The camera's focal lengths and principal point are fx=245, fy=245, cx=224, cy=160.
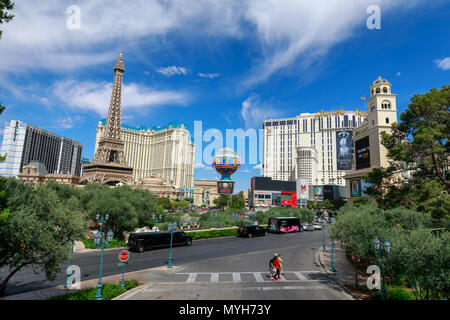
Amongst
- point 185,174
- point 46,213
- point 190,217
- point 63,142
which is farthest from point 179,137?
point 46,213

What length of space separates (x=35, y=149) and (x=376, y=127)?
166206mm

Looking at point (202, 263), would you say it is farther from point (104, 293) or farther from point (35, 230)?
point (35, 230)

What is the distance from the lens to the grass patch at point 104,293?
10.9m

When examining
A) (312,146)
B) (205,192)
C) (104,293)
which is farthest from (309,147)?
(104,293)

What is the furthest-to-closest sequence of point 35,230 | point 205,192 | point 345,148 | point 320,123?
point 320,123
point 205,192
point 345,148
point 35,230

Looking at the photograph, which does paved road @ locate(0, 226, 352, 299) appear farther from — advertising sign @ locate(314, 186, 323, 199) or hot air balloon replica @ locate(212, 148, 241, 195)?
advertising sign @ locate(314, 186, 323, 199)

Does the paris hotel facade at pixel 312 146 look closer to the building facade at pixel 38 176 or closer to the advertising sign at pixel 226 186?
the advertising sign at pixel 226 186

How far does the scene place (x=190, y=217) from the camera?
47.3 metres

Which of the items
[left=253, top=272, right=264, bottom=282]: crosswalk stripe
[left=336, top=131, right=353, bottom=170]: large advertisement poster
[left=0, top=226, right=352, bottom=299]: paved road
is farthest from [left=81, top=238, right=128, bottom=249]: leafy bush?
[left=336, top=131, right=353, bottom=170]: large advertisement poster

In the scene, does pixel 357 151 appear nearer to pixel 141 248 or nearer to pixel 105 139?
pixel 141 248

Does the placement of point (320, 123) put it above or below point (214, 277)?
above

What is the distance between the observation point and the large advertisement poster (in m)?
139

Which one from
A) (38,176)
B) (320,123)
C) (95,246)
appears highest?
(320,123)

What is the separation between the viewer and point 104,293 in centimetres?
1200
